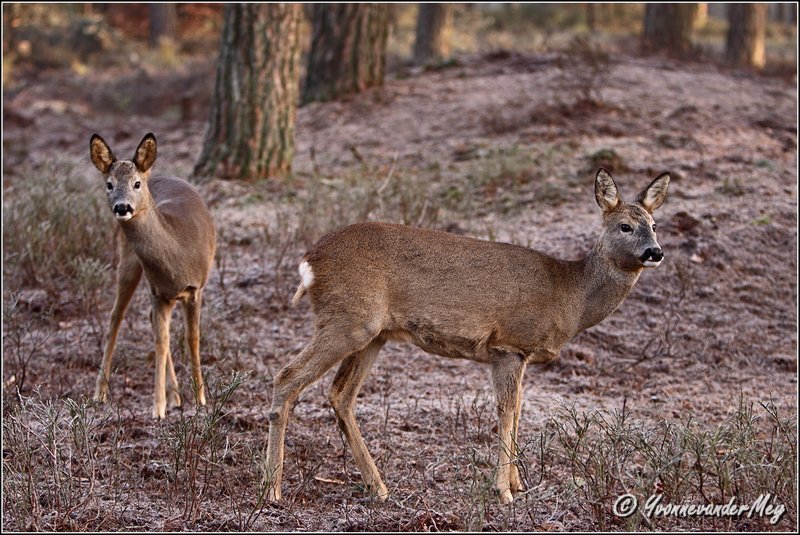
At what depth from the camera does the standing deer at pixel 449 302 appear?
5.08 meters

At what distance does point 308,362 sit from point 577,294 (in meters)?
1.52

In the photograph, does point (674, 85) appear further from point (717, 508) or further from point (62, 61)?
point (62, 61)

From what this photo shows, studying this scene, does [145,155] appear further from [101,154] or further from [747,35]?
[747,35]

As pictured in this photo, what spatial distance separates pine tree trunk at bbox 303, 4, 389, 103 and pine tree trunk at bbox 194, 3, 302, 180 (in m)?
2.86

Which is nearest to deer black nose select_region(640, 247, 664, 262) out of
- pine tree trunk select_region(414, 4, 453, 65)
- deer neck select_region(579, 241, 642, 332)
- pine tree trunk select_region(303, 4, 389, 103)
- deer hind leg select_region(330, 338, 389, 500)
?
deer neck select_region(579, 241, 642, 332)

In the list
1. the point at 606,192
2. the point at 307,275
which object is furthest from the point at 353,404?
the point at 606,192

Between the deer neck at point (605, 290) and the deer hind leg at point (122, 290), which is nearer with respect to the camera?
A: the deer neck at point (605, 290)

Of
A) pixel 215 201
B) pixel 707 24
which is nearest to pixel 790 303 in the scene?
pixel 215 201

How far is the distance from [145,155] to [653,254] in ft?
10.3

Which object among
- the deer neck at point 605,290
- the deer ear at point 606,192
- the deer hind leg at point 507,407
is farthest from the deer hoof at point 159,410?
the deer ear at point 606,192

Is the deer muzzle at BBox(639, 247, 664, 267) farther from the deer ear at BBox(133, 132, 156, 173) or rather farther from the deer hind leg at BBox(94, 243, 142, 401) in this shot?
the deer hind leg at BBox(94, 243, 142, 401)

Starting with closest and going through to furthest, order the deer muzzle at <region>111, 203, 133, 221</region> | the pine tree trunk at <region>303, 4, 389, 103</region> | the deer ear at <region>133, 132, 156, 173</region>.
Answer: the deer muzzle at <region>111, 203, 133, 221</region>
the deer ear at <region>133, 132, 156, 173</region>
the pine tree trunk at <region>303, 4, 389, 103</region>

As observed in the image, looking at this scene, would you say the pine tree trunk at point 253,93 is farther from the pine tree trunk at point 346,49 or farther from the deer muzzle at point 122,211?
the deer muzzle at point 122,211

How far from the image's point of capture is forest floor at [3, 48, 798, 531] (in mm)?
4820
